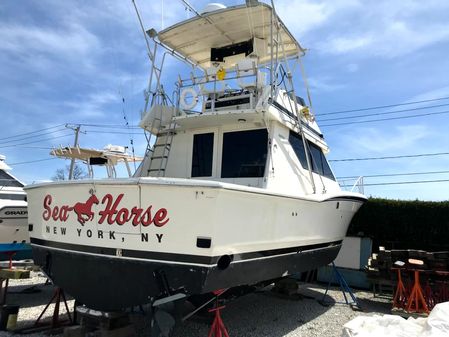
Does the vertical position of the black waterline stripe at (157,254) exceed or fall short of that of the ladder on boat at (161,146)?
it falls short

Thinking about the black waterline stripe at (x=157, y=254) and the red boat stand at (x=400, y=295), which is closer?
the black waterline stripe at (x=157, y=254)

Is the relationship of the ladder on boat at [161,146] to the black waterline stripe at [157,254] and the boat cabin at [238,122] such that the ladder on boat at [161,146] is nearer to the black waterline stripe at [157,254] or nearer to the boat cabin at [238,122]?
the boat cabin at [238,122]

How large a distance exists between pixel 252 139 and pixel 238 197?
1852 mm

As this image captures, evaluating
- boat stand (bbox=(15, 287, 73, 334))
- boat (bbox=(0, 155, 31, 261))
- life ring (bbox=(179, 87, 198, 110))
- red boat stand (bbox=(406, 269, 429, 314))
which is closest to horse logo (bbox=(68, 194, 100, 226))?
boat stand (bbox=(15, 287, 73, 334))

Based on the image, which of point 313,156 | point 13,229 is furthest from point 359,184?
point 13,229

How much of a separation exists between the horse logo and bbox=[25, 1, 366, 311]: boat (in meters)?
0.02

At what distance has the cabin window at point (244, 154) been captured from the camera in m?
5.75

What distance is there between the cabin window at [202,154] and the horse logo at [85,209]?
6.81 ft

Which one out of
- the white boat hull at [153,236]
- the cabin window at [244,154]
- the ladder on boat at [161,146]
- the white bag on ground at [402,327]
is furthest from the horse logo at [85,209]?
the white bag on ground at [402,327]

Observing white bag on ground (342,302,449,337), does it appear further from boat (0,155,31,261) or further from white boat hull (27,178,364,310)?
boat (0,155,31,261)

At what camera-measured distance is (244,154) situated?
592cm

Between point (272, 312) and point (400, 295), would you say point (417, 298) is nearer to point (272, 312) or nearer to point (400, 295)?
point (400, 295)

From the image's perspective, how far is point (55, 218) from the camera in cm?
480

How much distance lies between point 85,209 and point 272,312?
12.4 feet
